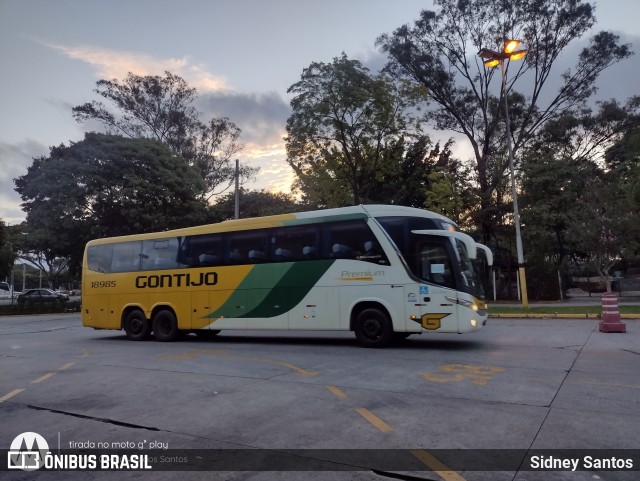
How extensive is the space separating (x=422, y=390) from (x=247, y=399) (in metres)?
2.50

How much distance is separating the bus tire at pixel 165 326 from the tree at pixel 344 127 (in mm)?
15852

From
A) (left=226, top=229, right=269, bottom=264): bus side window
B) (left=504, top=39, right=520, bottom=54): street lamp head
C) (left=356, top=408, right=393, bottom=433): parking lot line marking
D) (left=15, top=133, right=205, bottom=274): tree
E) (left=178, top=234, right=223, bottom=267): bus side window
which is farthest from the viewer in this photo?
(left=15, top=133, right=205, bottom=274): tree

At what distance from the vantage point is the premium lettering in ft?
46.1

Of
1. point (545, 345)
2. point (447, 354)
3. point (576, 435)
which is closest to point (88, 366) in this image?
point (447, 354)

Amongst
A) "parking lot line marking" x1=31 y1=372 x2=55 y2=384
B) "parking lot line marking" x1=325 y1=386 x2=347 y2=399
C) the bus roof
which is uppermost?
the bus roof

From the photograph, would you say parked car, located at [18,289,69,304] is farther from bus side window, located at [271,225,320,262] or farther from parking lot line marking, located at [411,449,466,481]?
parking lot line marking, located at [411,449,466,481]

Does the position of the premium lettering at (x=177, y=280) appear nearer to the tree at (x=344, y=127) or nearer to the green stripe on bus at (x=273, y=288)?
the green stripe on bus at (x=273, y=288)

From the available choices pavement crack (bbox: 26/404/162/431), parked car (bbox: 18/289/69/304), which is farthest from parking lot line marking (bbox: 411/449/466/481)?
parked car (bbox: 18/289/69/304)

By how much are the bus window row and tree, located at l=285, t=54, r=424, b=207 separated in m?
14.7

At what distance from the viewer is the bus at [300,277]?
11.2m

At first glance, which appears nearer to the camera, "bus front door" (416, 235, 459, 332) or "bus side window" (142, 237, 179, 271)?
"bus front door" (416, 235, 459, 332)

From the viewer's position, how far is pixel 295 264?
504 inches

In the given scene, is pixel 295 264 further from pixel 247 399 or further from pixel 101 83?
pixel 101 83

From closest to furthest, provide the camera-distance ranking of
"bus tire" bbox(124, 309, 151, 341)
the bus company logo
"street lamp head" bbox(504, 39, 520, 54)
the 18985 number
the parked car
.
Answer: the bus company logo → "bus tire" bbox(124, 309, 151, 341) → the 18985 number → "street lamp head" bbox(504, 39, 520, 54) → the parked car
